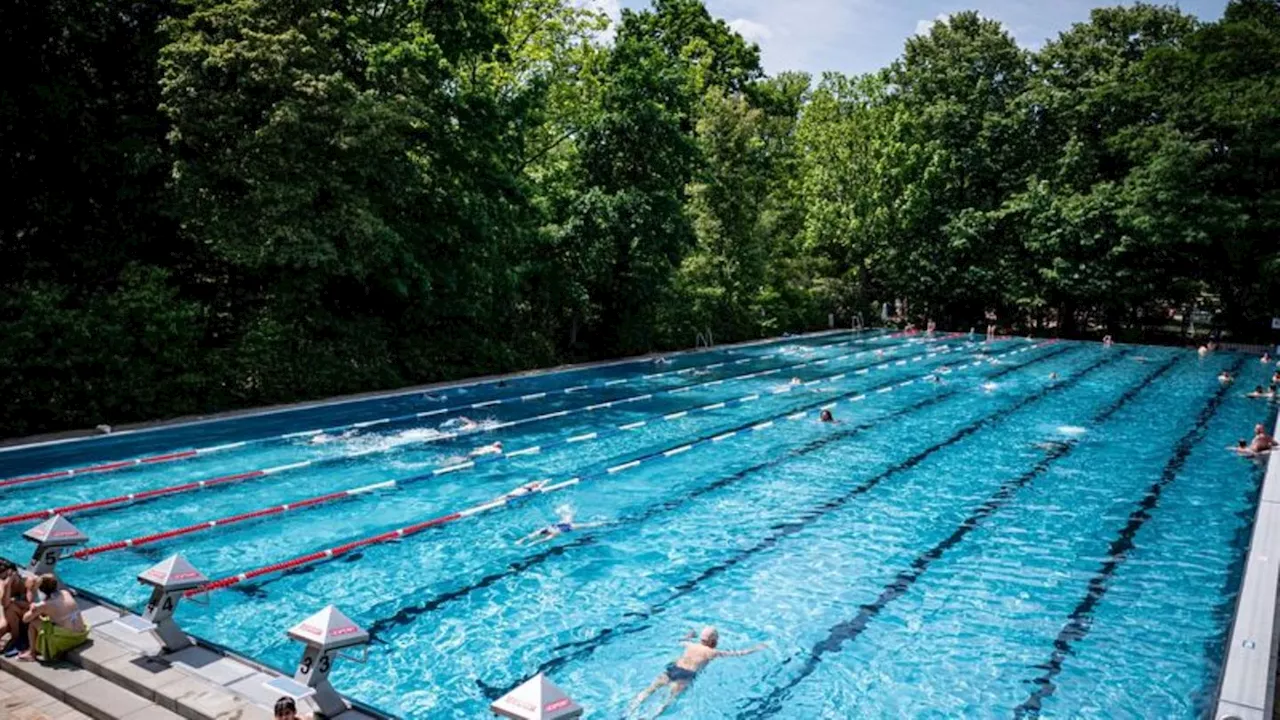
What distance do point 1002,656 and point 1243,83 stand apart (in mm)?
37439

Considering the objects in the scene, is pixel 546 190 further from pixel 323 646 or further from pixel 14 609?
pixel 323 646

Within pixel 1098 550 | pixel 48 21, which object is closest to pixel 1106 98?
pixel 1098 550

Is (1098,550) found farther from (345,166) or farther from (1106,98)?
(1106,98)

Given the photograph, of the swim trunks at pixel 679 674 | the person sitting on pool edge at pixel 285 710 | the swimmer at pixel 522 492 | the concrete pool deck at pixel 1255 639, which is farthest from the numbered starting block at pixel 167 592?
the concrete pool deck at pixel 1255 639

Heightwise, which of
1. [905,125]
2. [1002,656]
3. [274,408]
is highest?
[905,125]

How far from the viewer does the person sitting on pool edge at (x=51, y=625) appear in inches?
281

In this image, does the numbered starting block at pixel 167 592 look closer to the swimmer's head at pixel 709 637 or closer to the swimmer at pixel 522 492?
the swimmer's head at pixel 709 637

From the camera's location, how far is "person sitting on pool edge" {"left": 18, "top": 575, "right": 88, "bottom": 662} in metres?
7.14

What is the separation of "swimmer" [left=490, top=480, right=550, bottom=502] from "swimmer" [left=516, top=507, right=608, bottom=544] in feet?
3.85

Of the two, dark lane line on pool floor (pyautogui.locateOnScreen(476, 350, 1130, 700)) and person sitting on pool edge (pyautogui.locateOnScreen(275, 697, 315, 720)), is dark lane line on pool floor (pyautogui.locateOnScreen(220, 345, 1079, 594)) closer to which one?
dark lane line on pool floor (pyautogui.locateOnScreen(476, 350, 1130, 700))

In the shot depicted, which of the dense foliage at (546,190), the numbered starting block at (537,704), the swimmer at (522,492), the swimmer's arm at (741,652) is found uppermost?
the dense foliage at (546,190)

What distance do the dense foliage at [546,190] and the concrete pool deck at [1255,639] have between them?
57.3 feet

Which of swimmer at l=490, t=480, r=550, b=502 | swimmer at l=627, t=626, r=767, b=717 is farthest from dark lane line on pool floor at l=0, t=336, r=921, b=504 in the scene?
swimmer at l=627, t=626, r=767, b=717

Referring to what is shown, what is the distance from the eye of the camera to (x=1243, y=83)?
3506cm
